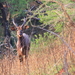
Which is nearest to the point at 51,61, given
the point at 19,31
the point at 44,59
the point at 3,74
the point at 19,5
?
the point at 44,59

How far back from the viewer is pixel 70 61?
18.9ft

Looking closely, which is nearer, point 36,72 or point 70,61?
point 70,61

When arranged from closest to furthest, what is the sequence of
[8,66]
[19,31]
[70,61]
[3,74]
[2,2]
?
[70,61] < [3,74] < [8,66] < [19,31] < [2,2]

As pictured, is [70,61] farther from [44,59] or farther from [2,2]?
[2,2]

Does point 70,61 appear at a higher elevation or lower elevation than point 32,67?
higher

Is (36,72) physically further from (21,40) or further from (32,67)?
(21,40)

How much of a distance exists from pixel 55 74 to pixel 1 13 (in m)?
13.1

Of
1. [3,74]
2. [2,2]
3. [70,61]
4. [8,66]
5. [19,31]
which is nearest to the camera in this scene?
[70,61]

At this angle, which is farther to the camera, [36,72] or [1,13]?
[1,13]

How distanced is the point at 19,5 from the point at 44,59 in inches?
463

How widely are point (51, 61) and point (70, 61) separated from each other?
3.81 feet

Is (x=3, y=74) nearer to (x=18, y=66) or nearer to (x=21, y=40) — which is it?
(x=18, y=66)

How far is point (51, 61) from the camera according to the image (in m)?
6.88

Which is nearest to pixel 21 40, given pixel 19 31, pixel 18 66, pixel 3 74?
pixel 19 31
